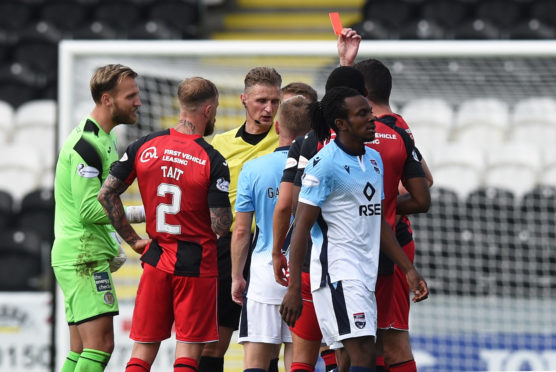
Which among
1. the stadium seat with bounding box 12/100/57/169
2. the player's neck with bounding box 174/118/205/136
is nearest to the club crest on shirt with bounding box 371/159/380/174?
the player's neck with bounding box 174/118/205/136

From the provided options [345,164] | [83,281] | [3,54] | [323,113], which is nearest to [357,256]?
[345,164]

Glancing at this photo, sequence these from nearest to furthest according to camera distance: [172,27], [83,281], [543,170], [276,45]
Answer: [83,281] → [276,45] → [543,170] → [172,27]

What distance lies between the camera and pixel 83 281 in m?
5.33

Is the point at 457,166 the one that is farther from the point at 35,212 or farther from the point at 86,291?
the point at 86,291

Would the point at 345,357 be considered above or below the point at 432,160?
below

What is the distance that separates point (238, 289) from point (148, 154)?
86 centimetres

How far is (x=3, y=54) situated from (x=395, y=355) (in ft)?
32.4

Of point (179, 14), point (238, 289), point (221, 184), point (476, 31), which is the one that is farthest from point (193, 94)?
point (179, 14)

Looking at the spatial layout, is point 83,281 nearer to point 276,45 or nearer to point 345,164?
point 345,164

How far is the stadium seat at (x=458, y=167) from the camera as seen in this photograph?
388 inches

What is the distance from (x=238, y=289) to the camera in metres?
5.22

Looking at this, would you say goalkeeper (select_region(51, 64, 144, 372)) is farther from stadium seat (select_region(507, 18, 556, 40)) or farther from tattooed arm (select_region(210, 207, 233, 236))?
stadium seat (select_region(507, 18, 556, 40))

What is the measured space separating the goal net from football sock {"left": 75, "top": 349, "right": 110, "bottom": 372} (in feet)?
6.47

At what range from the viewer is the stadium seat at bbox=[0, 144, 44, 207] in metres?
11.1
